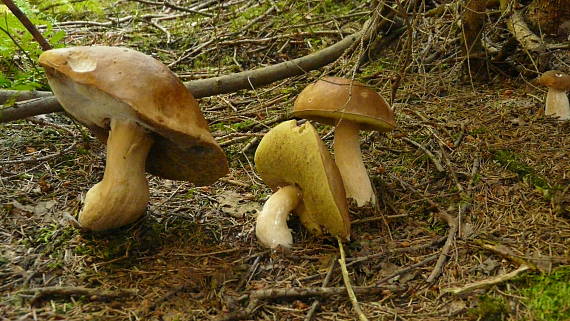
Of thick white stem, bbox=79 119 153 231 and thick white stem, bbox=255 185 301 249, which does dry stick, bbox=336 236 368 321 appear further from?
thick white stem, bbox=79 119 153 231

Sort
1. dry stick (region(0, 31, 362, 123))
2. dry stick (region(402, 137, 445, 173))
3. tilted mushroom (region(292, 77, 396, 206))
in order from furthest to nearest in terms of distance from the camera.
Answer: dry stick (region(0, 31, 362, 123))
dry stick (region(402, 137, 445, 173))
tilted mushroom (region(292, 77, 396, 206))

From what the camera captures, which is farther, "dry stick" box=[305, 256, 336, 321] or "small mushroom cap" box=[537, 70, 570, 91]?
"small mushroom cap" box=[537, 70, 570, 91]

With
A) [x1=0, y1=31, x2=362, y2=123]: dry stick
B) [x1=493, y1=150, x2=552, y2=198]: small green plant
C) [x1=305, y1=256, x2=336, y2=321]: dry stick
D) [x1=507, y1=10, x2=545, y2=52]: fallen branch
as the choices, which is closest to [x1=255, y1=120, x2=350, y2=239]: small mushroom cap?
[x1=305, y1=256, x2=336, y2=321]: dry stick

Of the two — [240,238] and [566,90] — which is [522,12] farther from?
[240,238]

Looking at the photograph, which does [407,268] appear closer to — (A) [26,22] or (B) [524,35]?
(B) [524,35]

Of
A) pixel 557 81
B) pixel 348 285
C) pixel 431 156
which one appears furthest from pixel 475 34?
pixel 348 285

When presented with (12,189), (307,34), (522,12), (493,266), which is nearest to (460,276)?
(493,266)
